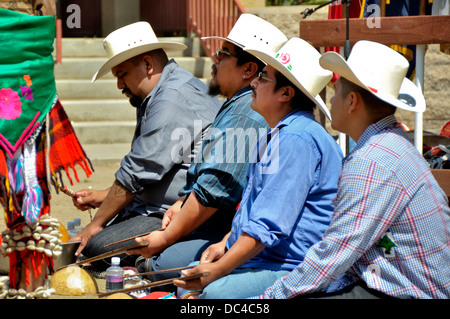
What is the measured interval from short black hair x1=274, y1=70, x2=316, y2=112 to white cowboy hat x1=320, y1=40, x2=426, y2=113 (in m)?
0.39

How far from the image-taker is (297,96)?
130 inches

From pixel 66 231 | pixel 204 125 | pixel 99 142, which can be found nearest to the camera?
pixel 204 125

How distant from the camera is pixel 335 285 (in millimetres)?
2801

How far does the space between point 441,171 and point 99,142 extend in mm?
6025

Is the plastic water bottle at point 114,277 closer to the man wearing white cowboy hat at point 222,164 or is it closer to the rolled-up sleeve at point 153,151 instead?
the man wearing white cowboy hat at point 222,164

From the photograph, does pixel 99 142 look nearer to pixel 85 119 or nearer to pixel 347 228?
pixel 85 119

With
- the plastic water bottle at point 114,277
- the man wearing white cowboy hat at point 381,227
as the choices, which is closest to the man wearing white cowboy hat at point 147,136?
the plastic water bottle at point 114,277

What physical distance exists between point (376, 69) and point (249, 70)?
1.17m

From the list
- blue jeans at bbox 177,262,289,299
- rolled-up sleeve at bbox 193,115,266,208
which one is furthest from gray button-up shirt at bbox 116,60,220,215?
blue jeans at bbox 177,262,289,299

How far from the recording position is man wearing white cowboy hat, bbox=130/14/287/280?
361 centimetres

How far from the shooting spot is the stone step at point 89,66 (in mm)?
9820

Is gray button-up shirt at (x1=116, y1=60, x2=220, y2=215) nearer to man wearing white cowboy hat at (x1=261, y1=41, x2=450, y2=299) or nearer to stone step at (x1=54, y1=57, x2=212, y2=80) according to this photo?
man wearing white cowboy hat at (x1=261, y1=41, x2=450, y2=299)

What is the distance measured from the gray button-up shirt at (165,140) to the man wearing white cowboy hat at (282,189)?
3.28ft

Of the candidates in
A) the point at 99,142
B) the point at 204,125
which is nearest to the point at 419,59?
the point at 204,125
